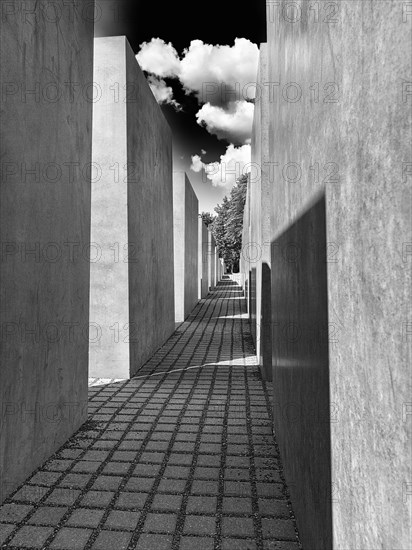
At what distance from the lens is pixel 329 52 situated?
1808 mm

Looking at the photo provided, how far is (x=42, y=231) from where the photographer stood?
3605 millimetres

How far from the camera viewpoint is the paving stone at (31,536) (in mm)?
2545

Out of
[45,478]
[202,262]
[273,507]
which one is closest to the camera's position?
[273,507]

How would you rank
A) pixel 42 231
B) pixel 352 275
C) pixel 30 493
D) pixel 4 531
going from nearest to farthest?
pixel 352 275
pixel 4 531
pixel 30 493
pixel 42 231

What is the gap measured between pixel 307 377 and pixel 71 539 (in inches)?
69.1

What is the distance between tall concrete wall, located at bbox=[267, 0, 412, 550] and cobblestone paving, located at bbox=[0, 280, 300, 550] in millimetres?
508

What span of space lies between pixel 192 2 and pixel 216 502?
5895mm

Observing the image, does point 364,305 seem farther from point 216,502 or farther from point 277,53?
point 277,53

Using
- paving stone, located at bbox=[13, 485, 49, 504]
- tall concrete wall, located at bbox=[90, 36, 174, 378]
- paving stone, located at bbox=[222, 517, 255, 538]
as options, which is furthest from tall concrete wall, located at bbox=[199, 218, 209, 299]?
paving stone, located at bbox=[222, 517, 255, 538]

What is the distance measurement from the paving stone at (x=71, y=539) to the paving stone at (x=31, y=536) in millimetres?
77

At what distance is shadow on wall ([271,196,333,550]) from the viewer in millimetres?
1945

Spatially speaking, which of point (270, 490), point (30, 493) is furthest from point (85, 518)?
point (270, 490)

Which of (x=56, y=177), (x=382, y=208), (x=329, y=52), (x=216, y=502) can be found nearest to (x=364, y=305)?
(x=382, y=208)

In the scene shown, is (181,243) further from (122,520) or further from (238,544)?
(238,544)
